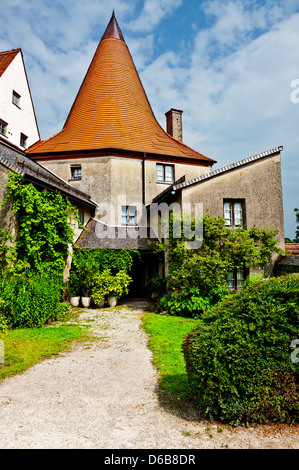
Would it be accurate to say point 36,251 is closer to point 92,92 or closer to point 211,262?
point 211,262

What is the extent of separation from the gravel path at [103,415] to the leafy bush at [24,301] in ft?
9.57

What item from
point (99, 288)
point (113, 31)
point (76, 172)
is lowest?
point (99, 288)

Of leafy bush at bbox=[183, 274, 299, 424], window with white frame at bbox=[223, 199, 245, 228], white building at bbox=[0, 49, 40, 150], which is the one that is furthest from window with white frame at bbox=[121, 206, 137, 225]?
leafy bush at bbox=[183, 274, 299, 424]

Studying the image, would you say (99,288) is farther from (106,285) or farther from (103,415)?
(103,415)

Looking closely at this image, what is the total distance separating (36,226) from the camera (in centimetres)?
1070

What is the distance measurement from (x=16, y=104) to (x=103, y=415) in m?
→ 21.4

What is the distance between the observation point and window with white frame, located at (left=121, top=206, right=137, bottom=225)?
17.8 metres

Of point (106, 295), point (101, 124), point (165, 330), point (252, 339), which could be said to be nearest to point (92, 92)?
point (101, 124)

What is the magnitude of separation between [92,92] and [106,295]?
1443 centimetres

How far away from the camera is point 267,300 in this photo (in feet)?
12.7

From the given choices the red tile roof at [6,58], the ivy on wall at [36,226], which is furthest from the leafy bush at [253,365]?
the red tile roof at [6,58]

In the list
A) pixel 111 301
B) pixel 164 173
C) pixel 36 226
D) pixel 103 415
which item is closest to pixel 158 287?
pixel 111 301

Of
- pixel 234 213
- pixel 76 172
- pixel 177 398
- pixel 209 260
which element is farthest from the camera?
pixel 76 172

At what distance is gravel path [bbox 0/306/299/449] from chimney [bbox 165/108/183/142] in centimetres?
1943
